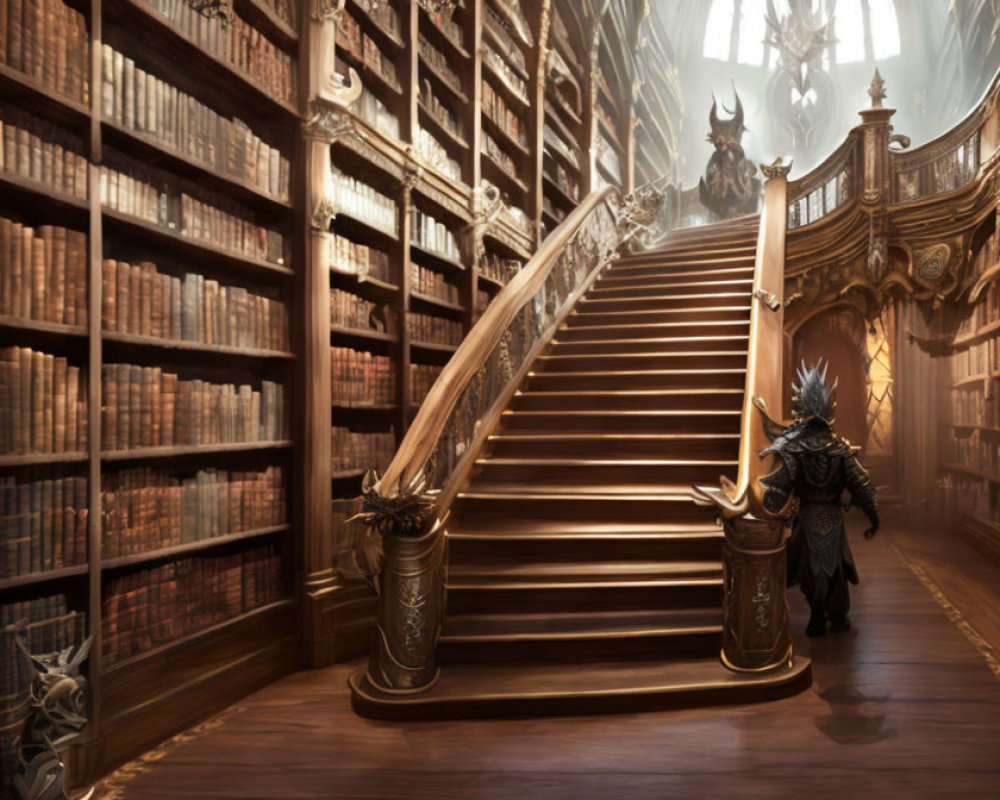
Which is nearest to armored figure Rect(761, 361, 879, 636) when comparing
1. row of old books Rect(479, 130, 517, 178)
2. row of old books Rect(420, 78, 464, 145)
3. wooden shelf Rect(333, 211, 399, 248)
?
wooden shelf Rect(333, 211, 399, 248)

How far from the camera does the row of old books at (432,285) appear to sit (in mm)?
5164

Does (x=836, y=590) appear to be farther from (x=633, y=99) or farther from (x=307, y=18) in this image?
(x=633, y=99)

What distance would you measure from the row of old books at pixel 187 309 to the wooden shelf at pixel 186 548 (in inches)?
34.0

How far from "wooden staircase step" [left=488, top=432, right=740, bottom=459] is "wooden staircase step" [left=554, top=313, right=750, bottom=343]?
1428 millimetres

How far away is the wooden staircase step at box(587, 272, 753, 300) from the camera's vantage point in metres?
6.68

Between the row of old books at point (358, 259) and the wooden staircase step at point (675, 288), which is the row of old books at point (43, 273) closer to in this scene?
the row of old books at point (358, 259)

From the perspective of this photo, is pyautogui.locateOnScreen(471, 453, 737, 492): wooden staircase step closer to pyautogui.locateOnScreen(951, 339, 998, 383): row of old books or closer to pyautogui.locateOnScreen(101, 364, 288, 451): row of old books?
pyautogui.locateOnScreen(101, 364, 288, 451): row of old books

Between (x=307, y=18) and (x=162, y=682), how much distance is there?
127 inches

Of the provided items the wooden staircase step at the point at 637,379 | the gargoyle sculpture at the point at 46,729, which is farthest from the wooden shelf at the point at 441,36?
the gargoyle sculpture at the point at 46,729

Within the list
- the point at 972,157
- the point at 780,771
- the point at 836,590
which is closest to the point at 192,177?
the point at 780,771

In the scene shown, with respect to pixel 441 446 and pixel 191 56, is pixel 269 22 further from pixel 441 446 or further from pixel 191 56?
pixel 441 446

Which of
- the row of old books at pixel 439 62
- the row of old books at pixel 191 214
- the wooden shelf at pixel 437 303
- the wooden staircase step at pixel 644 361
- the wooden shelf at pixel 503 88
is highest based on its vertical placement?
the wooden shelf at pixel 503 88

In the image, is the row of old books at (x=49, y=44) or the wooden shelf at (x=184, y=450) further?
the wooden shelf at (x=184, y=450)

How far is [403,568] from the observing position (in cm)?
311
